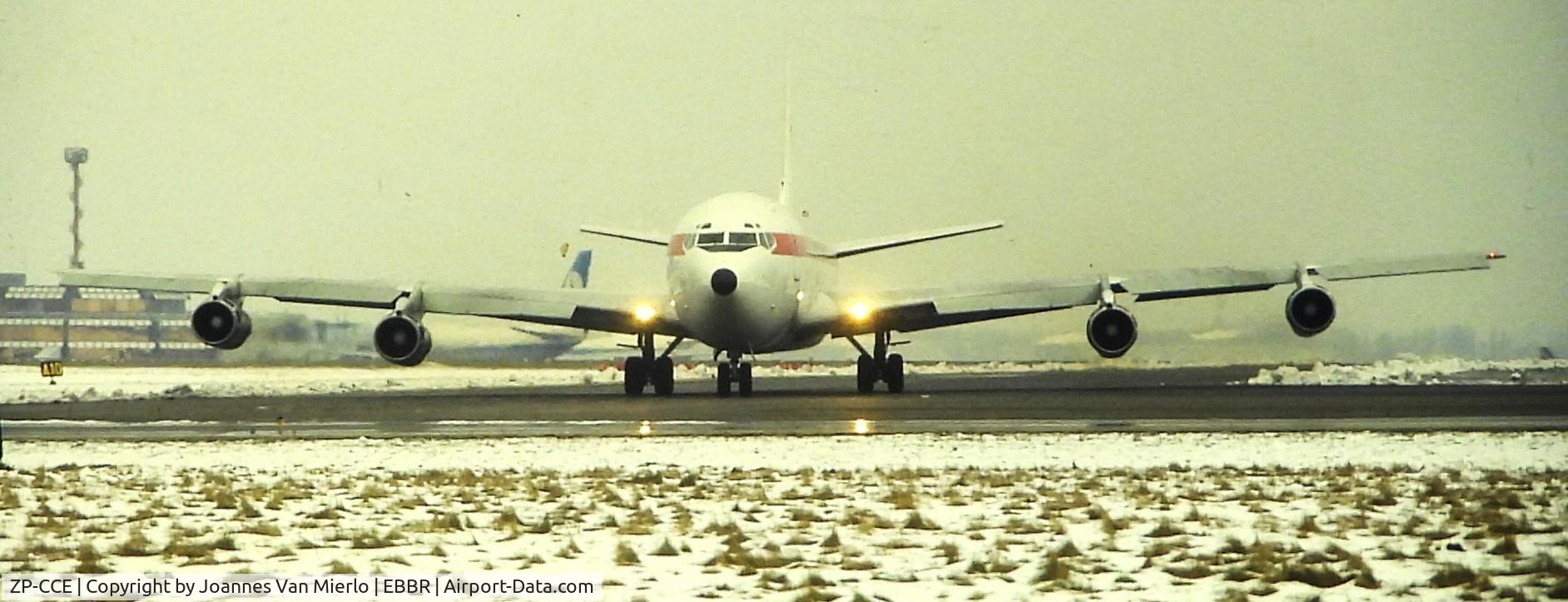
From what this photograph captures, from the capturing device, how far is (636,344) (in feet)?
155

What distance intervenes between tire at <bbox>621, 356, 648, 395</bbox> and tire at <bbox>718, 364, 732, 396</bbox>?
2.09 metres

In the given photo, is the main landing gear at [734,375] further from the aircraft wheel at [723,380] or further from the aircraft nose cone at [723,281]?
the aircraft nose cone at [723,281]

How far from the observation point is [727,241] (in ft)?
136

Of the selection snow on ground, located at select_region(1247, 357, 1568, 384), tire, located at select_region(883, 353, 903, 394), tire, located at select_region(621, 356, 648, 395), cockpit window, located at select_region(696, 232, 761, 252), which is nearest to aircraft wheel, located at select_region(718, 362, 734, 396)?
tire, located at select_region(621, 356, 648, 395)

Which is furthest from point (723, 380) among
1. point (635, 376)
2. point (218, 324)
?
point (218, 324)

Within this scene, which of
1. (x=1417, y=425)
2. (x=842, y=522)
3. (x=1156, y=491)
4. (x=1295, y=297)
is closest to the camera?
(x=842, y=522)

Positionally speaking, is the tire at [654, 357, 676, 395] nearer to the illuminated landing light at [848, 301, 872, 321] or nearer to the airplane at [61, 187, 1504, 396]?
the airplane at [61, 187, 1504, 396]

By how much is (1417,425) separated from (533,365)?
215 ft

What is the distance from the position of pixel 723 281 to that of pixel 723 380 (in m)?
3.25

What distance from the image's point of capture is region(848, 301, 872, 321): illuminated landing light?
44531mm

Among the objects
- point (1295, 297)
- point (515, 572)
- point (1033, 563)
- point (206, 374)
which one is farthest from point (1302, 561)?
point (206, 374)

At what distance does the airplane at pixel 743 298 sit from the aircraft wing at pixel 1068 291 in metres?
0.04

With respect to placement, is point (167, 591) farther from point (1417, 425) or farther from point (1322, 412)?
point (1322, 412)

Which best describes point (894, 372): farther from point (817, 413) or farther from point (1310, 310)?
point (817, 413)
